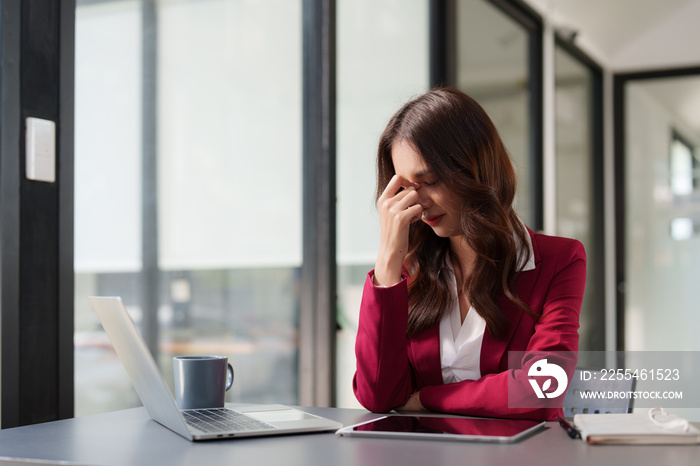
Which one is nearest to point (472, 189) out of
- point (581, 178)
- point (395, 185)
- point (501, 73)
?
point (395, 185)

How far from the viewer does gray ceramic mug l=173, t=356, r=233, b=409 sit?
1224 millimetres

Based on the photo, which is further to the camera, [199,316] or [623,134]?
[623,134]

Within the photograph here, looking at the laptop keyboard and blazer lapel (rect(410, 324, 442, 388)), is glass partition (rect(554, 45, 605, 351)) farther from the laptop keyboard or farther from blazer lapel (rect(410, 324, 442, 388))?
the laptop keyboard

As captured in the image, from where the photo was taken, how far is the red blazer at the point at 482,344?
1300mm

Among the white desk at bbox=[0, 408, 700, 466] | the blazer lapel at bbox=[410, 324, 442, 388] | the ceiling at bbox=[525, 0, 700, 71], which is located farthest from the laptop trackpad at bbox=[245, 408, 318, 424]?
the ceiling at bbox=[525, 0, 700, 71]

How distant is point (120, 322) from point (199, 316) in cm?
101

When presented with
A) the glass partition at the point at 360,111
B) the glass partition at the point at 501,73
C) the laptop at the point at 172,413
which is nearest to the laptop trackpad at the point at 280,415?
the laptop at the point at 172,413

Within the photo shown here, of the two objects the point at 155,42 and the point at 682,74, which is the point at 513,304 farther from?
the point at 682,74

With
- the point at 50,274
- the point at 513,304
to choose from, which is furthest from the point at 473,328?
the point at 50,274

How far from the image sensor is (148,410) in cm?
119

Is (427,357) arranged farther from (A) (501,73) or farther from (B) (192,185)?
(A) (501,73)

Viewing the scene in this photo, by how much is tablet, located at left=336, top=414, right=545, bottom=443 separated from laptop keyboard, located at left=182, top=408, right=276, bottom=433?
14 cm

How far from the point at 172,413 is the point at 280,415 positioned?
20cm

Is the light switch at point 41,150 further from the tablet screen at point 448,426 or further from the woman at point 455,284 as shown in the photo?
the tablet screen at point 448,426
